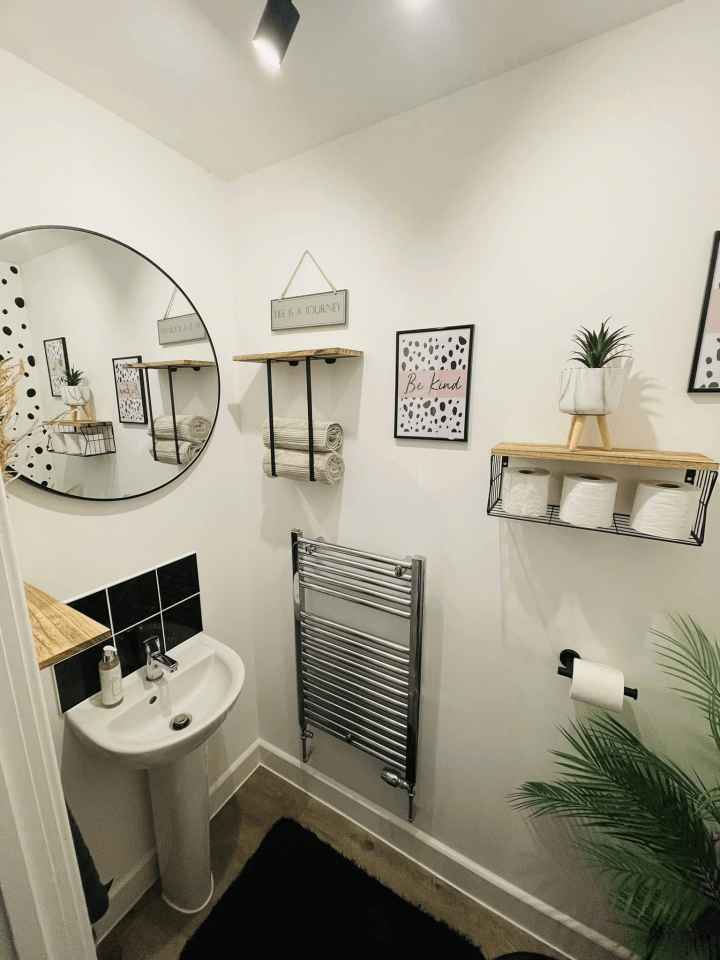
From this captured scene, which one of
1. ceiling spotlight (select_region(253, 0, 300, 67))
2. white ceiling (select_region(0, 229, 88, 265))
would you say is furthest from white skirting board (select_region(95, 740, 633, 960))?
ceiling spotlight (select_region(253, 0, 300, 67))

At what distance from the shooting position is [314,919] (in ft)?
4.23

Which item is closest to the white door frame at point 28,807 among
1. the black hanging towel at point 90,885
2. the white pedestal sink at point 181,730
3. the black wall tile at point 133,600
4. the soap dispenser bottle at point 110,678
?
the black hanging towel at point 90,885

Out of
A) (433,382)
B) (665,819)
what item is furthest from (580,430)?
(665,819)

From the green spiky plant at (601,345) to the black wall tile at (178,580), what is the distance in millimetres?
1377

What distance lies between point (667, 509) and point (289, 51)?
1.31 metres

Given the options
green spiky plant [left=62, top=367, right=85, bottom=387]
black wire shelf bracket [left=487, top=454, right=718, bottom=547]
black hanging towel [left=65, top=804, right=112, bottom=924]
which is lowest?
black hanging towel [left=65, top=804, right=112, bottom=924]

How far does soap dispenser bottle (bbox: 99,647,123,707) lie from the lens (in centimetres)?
114

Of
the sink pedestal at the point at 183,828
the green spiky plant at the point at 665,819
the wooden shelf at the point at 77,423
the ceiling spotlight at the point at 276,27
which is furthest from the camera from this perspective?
the sink pedestal at the point at 183,828

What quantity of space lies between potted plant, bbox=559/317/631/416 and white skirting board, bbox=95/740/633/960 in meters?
1.54

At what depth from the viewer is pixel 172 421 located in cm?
129

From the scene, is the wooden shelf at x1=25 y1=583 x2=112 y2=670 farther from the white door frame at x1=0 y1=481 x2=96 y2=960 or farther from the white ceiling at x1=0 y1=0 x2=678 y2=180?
the white ceiling at x1=0 y1=0 x2=678 y2=180

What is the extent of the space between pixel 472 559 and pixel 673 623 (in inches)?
19.6

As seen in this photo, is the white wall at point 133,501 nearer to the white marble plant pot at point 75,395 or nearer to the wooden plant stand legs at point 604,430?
the white marble plant pot at point 75,395

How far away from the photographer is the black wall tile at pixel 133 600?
121 cm
